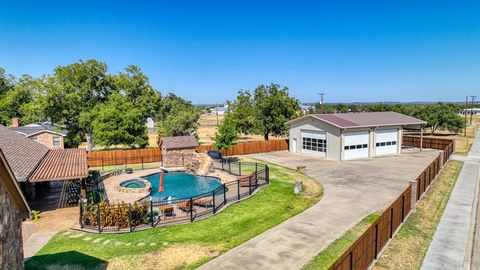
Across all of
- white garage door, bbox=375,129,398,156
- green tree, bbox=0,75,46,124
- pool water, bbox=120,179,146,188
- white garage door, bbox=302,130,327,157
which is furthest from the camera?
green tree, bbox=0,75,46,124

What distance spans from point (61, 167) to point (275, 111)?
30.1 meters

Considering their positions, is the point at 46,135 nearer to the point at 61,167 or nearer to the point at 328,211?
the point at 61,167

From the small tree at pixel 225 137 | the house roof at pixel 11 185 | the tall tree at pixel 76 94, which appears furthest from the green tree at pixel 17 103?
the house roof at pixel 11 185

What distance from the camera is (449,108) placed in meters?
56.3

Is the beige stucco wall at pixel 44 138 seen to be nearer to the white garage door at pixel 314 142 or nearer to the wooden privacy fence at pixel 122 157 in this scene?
the wooden privacy fence at pixel 122 157

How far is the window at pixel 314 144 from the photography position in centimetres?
3409

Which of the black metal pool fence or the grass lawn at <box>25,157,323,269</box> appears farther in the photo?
the black metal pool fence

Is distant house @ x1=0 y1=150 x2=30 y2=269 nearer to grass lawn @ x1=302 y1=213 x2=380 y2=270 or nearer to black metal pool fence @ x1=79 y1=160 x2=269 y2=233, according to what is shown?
black metal pool fence @ x1=79 y1=160 x2=269 y2=233

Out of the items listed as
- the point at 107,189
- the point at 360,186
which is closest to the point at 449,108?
the point at 360,186

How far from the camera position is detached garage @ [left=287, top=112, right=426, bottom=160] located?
106ft

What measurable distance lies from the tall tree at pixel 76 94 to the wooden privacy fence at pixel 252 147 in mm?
19168

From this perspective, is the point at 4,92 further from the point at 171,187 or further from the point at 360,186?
the point at 360,186

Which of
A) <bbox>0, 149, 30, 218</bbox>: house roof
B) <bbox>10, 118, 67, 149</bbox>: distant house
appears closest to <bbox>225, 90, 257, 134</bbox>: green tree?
<bbox>10, 118, 67, 149</bbox>: distant house

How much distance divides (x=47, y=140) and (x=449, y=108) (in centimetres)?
6651
